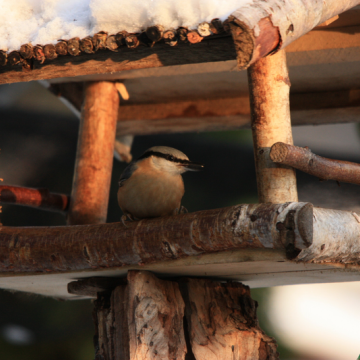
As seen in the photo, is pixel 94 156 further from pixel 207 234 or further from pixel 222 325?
pixel 207 234

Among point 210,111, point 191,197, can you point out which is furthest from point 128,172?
point 191,197

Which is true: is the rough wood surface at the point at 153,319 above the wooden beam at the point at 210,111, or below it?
below

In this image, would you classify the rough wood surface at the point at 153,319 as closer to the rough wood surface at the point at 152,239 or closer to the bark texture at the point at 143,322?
the bark texture at the point at 143,322

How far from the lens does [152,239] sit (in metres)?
1.73

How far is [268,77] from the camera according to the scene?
1.92m

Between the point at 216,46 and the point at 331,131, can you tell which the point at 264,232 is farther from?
the point at 331,131

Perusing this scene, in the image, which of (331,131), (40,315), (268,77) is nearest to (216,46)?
(268,77)

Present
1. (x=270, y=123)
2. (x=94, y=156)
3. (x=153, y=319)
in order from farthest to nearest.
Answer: (x=94, y=156), (x=153, y=319), (x=270, y=123)

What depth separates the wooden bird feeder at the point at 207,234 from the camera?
1.48m

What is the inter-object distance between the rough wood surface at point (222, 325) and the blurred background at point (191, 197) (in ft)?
5.03

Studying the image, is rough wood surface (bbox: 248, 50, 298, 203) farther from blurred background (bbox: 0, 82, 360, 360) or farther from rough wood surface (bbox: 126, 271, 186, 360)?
blurred background (bbox: 0, 82, 360, 360)

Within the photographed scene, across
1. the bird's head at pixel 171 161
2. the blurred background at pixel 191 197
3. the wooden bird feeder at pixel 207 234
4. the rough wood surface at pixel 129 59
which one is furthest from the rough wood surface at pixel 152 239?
the blurred background at pixel 191 197

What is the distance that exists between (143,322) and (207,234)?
1.96ft

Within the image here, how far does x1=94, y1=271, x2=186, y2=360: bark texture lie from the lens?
1930 millimetres
